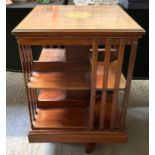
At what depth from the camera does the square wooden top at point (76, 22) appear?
1.02m

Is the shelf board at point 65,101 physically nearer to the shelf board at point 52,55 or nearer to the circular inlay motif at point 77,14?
the shelf board at point 52,55

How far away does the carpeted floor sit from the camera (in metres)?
1.40

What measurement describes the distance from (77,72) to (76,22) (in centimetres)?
32

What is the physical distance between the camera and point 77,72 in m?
1.34

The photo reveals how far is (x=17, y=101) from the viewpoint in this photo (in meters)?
1.86

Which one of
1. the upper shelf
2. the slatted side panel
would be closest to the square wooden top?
the slatted side panel

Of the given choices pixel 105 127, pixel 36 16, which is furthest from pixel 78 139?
pixel 36 16

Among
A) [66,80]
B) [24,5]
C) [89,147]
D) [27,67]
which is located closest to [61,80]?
[66,80]

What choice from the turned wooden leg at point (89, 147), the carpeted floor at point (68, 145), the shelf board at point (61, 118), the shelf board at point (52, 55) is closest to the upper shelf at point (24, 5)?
the shelf board at point (52, 55)

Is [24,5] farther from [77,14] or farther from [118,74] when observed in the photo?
[118,74]

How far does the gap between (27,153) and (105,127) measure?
50cm

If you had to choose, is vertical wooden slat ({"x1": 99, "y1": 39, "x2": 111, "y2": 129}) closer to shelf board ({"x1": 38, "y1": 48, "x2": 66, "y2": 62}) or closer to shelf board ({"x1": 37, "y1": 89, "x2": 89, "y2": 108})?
shelf board ({"x1": 37, "y1": 89, "x2": 89, "y2": 108})

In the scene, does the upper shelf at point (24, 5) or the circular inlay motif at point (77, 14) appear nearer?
the circular inlay motif at point (77, 14)

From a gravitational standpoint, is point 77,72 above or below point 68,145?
above
